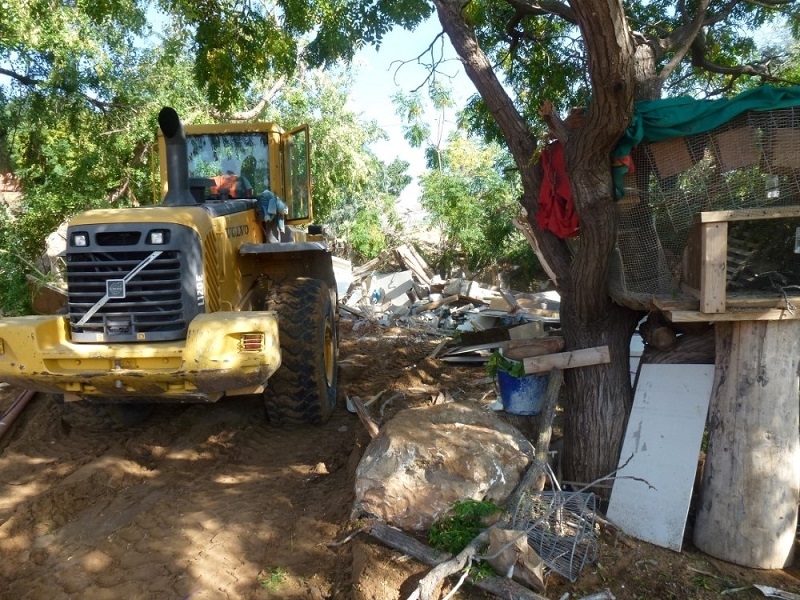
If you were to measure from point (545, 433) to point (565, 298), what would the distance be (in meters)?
0.98

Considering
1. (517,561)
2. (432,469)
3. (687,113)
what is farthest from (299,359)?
(687,113)

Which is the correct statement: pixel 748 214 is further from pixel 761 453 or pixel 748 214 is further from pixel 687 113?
pixel 761 453

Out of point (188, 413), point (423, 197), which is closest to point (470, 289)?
point (423, 197)

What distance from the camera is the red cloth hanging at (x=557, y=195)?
13.9 ft

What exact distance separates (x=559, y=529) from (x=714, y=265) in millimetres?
1751

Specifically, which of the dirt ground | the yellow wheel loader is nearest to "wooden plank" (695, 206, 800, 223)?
the dirt ground

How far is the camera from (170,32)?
44.3ft

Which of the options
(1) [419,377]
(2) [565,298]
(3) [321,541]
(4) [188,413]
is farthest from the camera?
(1) [419,377]

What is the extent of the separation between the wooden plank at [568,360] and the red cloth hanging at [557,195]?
0.83 m

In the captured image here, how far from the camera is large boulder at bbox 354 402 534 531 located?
3.70 m

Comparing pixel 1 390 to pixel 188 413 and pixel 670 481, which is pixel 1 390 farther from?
pixel 670 481

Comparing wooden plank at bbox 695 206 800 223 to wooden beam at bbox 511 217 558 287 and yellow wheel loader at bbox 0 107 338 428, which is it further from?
yellow wheel loader at bbox 0 107 338 428

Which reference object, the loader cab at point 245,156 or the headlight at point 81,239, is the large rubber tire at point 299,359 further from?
the headlight at point 81,239

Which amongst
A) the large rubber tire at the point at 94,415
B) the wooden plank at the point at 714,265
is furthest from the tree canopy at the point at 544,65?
the large rubber tire at the point at 94,415
